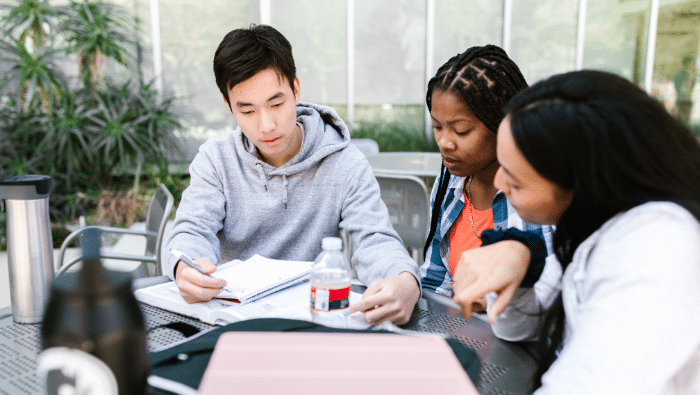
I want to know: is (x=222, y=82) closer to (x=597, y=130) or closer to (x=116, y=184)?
(x=597, y=130)

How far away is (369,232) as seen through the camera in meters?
1.32

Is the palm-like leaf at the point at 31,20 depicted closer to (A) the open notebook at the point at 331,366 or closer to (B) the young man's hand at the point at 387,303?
(B) the young man's hand at the point at 387,303

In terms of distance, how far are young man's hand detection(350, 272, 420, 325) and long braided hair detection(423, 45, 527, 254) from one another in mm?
553

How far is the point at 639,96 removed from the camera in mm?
646

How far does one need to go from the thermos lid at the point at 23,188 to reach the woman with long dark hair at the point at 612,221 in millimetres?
899

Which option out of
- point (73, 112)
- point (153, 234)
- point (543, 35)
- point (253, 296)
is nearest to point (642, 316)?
point (253, 296)

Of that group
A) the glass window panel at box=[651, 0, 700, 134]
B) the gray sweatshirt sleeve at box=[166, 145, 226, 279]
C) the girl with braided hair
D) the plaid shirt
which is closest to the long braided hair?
the girl with braided hair

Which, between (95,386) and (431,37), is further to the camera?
(431,37)

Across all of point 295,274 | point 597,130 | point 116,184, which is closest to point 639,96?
A: point 597,130

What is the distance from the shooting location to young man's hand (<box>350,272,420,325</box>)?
0.92 m

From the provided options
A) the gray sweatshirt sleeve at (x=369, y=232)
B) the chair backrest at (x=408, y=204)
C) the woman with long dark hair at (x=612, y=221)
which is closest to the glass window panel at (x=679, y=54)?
the chair backrest at (x=408, y=204)

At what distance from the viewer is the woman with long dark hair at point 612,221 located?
53 cm

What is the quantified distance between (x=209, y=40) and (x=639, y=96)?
5398 mm

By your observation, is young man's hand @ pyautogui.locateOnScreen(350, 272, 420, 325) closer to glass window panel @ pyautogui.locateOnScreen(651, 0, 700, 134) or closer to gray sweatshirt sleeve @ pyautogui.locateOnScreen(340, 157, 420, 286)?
gray sweatshirt sleeve @ pyautogui.locateOnScreen(340, 157, 420, 286)
